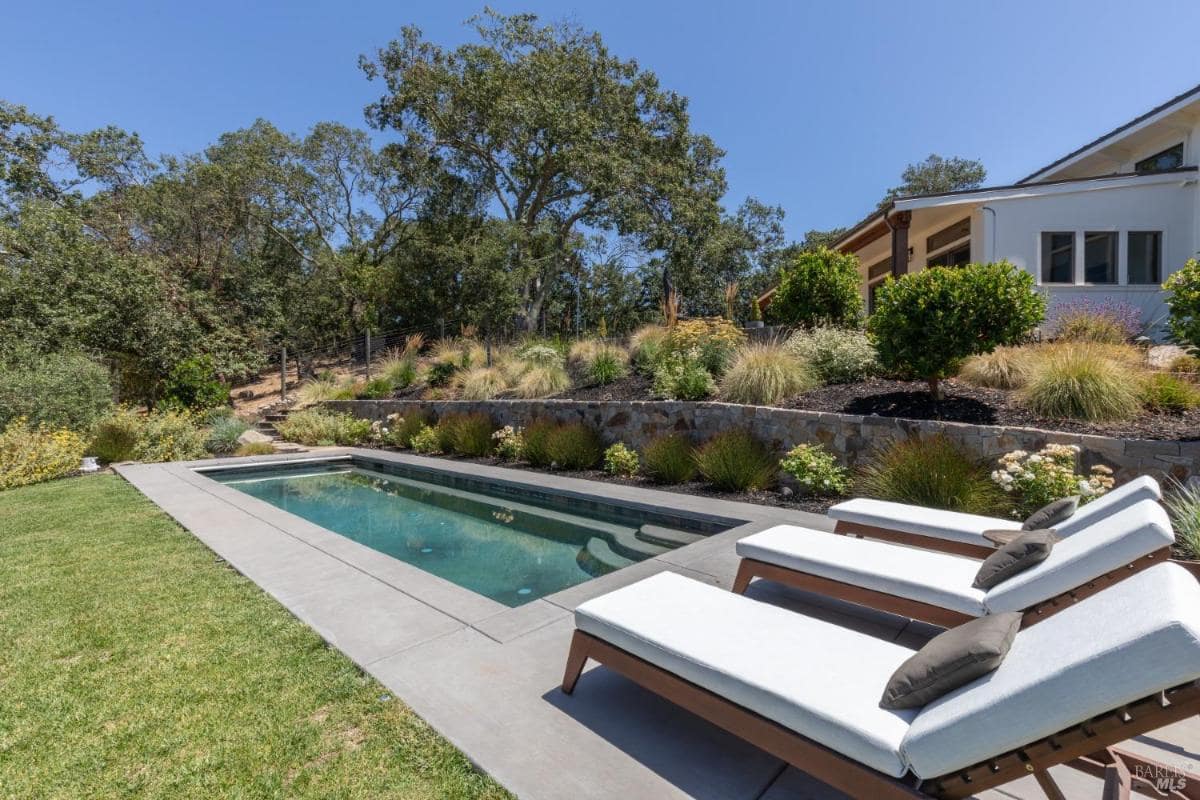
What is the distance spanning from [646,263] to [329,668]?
68.3 feet

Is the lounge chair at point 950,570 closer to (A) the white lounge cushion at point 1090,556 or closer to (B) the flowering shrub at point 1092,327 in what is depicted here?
(A) the white lounge cushion at point 1090,556

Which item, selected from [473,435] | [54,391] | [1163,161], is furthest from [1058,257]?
[54,391]

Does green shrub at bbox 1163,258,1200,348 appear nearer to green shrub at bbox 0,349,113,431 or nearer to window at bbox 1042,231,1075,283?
window at bbox 1042,231,1075,283

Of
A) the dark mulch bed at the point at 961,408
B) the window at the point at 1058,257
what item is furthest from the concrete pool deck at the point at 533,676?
the window at the point at 1058,257

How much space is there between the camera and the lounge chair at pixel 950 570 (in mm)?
2203

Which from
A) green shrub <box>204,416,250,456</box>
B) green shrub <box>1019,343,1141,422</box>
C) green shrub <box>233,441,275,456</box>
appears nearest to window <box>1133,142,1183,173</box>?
green shrub <box>1019,343,1141,422</box>

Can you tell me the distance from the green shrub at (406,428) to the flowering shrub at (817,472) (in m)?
8.00

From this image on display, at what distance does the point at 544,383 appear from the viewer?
1051 cm

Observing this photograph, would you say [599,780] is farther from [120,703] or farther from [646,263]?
[646,263]

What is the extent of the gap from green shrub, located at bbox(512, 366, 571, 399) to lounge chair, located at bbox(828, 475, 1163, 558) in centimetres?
682

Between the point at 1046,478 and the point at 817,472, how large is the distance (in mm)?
1920

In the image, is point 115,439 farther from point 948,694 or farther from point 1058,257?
point 1058,257

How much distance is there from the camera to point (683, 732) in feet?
7.18

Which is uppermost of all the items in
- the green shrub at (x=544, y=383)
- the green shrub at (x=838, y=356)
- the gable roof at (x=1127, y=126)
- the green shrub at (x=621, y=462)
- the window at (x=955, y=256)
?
the gable roof at (x=1127, y=126)
